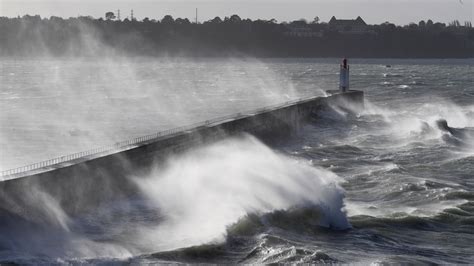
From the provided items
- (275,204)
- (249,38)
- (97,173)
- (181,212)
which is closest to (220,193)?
(275,204)

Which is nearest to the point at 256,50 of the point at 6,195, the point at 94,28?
the point at 94,28

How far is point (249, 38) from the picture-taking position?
17825 cm

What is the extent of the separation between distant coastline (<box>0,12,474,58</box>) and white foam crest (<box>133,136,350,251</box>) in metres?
158

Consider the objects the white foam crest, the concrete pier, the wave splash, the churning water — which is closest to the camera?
the wave splash

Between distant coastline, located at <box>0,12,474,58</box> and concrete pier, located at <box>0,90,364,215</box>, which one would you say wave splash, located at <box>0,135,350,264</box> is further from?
distant coastline, located at <box>0,12,474,58</box>

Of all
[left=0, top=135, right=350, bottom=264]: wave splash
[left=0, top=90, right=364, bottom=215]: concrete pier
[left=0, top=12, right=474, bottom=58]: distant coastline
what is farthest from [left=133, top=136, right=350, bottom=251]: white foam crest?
[left=0, top=12, right=474, bottom=58]: distant coastline

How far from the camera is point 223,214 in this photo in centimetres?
1548

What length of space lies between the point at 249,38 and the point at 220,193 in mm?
162095

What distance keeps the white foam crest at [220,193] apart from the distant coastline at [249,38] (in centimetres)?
15800

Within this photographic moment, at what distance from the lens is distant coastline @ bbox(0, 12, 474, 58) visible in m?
179

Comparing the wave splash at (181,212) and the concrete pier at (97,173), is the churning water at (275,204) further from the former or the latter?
the concrete pier at (97,173)

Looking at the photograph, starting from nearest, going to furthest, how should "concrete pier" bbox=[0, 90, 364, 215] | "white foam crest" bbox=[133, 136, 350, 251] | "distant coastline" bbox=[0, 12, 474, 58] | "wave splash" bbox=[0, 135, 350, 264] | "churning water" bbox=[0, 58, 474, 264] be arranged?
"wave splash" bbox=[0, 135, 350, 264], "churning water" bbox=[0, 58, 474, 264], "concrete pier" bbox=[0, 90, 364, 215], "white foam crest" bbox=[133, 136, 350, 251], "distant coastline" bbox=[0, 12, 474, 58]

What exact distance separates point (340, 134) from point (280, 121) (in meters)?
3.18

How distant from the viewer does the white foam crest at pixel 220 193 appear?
14594 mm
